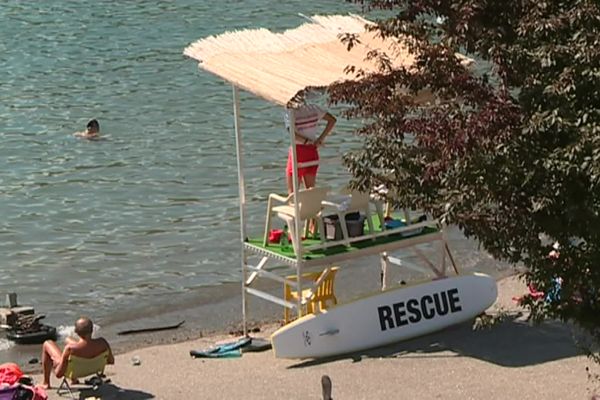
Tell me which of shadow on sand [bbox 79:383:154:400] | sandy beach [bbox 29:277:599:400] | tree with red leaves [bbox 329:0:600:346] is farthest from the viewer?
shadow on sand [bbox 79:383:154:400]

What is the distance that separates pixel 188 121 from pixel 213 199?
5.18 metres

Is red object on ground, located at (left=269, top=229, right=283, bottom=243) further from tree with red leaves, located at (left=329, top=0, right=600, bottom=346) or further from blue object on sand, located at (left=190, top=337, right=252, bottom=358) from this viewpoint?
tree with red leaves, located at (left=329, top=0, right=600, bottom=346)

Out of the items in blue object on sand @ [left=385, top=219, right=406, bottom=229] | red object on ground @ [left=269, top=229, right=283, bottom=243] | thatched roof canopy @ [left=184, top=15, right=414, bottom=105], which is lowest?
red object on ground @ [left=269, top=229, right=283, bottom=243]

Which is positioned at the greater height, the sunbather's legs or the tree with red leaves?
the tree with red leaves

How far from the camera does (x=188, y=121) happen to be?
2689cm

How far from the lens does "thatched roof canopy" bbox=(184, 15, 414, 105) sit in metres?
12.8

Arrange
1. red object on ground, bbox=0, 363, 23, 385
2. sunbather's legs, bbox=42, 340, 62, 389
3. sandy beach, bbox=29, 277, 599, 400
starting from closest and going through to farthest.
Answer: red object on ground, bbox=0, 363, 23, 385
sandy beach, bbox=29, 277, 599, 400
sunbather's legs, bbox=42, 340, 62, 389

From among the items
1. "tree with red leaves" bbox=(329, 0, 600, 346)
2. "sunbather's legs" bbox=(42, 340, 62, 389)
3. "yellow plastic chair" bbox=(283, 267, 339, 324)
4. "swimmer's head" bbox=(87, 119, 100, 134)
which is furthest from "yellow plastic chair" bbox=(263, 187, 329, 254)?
"swimmer's head" bbox=(87, 119, 100, 134)

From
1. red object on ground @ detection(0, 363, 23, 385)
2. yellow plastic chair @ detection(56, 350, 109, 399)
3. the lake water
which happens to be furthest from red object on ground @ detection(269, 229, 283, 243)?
red object on ground @ detection(0, 363, 23, 385)

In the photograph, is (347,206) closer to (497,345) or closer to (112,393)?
(497,345)

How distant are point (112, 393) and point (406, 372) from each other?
2684 millimetres

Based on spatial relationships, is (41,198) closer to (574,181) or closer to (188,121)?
(188,121)

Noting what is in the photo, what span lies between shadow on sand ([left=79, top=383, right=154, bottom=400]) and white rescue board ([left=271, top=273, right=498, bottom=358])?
58.8 inches

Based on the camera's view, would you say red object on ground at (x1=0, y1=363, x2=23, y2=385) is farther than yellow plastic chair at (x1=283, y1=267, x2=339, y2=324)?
No
